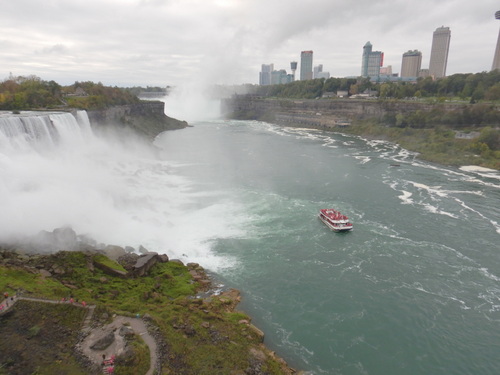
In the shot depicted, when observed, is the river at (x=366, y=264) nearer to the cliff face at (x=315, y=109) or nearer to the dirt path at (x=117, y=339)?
the dirt path at (x=117, y=339)

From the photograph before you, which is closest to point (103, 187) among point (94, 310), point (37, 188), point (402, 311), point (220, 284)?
point (37, 188)

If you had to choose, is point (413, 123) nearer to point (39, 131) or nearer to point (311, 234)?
point (311, 234)

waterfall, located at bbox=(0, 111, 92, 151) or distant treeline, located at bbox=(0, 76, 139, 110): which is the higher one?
distant treeline, located at bbox=(0, 76, 139, 110)

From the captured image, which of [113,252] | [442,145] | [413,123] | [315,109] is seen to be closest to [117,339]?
[113,252]

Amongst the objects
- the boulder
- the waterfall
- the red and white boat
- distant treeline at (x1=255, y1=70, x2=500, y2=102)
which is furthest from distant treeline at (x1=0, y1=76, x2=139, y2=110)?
distant treeline at (x1=255, y1=70, x2=500, y2=102)

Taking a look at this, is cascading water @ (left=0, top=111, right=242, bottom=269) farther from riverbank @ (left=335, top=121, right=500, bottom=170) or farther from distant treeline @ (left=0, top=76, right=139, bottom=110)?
riverbank @ (left=335, top=121, right=500, bottom=170)

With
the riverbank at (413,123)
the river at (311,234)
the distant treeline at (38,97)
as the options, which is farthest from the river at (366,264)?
the distant treeline at (38,97)
